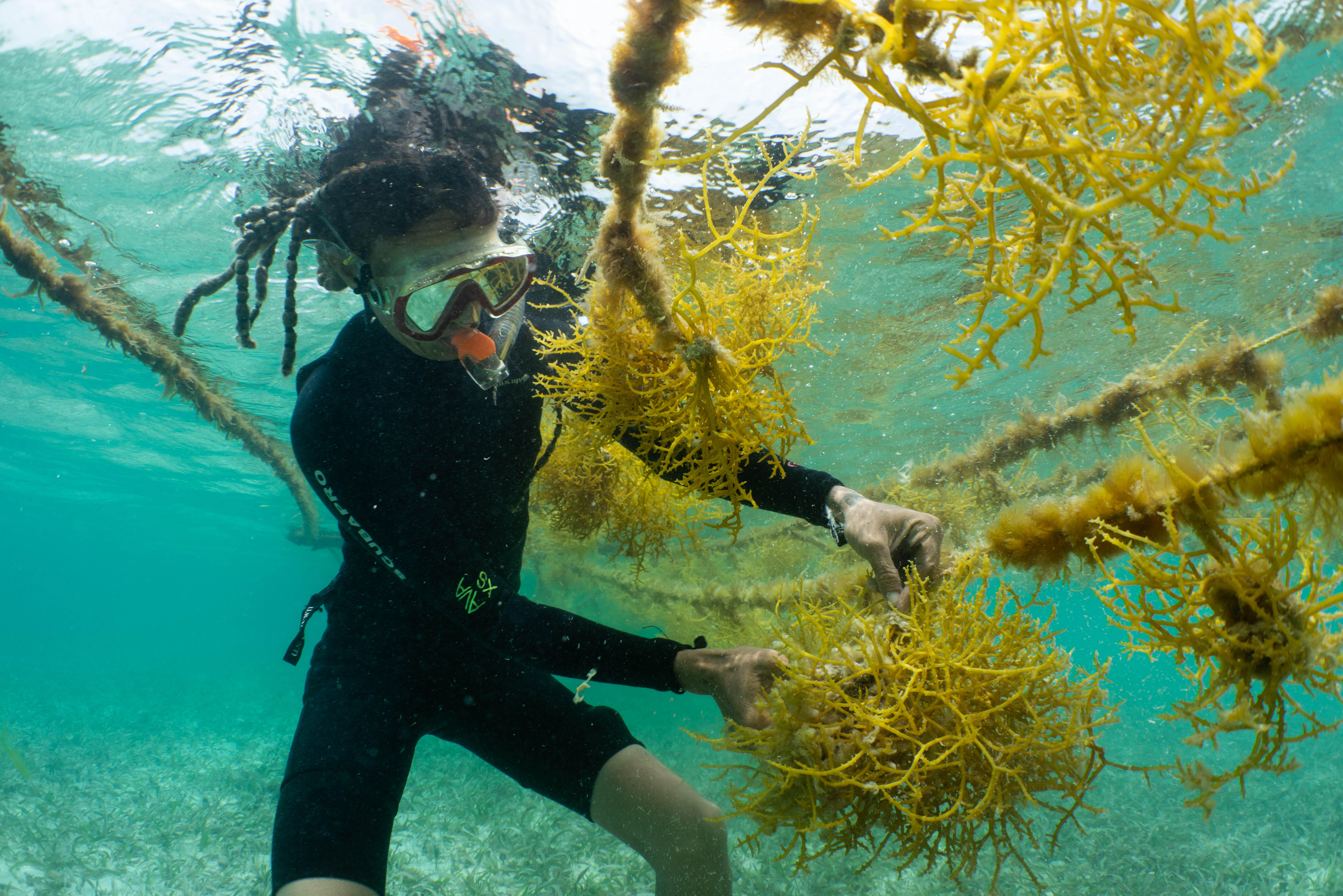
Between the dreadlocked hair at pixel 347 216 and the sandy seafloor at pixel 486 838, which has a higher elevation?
the dreadlocked hair at pixel 347 216

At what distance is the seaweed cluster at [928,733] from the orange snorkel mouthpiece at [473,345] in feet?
7.56

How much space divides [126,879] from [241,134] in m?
11.4

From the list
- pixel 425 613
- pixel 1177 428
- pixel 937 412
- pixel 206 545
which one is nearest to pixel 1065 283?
pixel 937 412

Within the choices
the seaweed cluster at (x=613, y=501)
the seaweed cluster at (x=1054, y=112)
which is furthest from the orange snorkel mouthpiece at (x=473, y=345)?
the seaweed cluster at (x=1054, y=112)

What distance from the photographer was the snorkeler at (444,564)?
2.81 meters

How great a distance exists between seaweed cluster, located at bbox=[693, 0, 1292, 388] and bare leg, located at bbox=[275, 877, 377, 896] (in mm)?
3154

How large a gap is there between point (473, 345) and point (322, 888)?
8.68ft

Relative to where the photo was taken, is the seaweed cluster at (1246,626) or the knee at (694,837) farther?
the knee at (694,837)

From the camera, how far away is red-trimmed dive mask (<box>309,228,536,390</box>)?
3.38 m

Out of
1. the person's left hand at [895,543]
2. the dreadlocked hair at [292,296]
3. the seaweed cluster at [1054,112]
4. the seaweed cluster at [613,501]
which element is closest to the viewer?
the seaweed cluster at [1054,112]

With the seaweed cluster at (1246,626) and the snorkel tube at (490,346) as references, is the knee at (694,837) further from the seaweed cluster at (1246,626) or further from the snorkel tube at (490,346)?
the snorkel tube at (490,346)

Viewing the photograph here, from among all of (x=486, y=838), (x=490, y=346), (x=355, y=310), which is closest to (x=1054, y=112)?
(x=490, y=346)

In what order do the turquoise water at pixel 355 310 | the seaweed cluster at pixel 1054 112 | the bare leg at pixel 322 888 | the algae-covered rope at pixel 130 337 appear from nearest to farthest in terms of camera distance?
the seaweed cluster at pixel 1054 112 < the bare leg at pixel 322 888 < the turquoise water at pixel 355 310 < the algae-covered rope at pixel 130 337

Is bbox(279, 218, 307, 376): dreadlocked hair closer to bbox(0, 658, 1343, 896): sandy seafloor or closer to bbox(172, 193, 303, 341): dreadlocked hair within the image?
bbox(172, 193, 303, 341): dreadlocked hair
